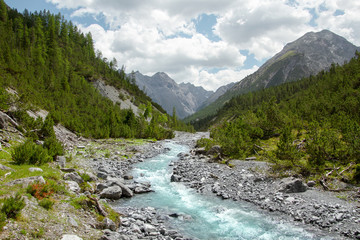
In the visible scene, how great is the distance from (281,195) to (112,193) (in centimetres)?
1281

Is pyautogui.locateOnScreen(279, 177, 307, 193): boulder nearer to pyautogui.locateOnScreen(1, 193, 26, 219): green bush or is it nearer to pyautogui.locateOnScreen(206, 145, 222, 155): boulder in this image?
pyautogui.locateOnScreen(206, 145, 222, 155): boulder

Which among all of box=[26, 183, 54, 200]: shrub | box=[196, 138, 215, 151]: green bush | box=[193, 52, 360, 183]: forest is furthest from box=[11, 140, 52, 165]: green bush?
box=[196, 138, 215, 151]: green bush

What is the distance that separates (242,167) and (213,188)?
7.35 m

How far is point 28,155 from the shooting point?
14.4m

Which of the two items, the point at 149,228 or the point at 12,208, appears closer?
the point at 12,208

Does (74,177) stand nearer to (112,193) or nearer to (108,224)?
(112,193)

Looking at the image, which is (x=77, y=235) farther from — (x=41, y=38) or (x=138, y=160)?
(x=41, y=38)

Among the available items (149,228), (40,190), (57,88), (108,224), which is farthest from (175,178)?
(57,88)

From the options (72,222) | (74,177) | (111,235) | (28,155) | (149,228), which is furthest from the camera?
(74,177)

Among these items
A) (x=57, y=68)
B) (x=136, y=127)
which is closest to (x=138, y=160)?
(x=136, y=127)

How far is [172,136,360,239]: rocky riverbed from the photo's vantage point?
459 inches

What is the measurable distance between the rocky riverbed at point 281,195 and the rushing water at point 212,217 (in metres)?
1.04

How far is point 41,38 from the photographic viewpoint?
81500 millimetres

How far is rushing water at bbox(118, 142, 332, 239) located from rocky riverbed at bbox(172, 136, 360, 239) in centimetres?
104
